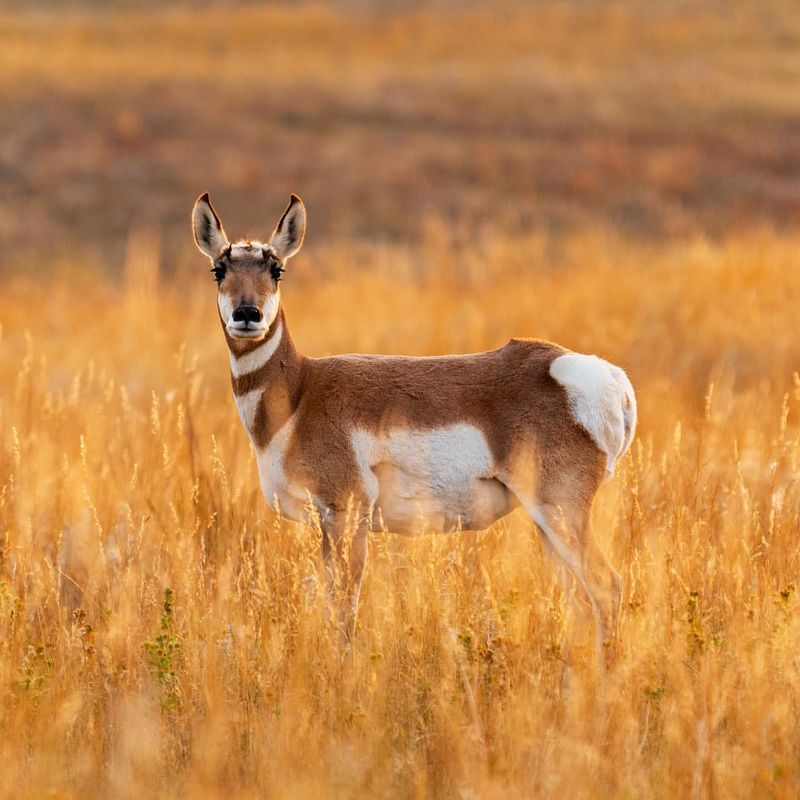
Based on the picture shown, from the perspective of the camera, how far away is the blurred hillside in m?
29.2

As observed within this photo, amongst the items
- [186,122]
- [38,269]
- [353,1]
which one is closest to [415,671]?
[38,269]

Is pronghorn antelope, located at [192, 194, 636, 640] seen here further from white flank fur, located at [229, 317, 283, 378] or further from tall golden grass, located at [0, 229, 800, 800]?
tall golden grass, located at [0, 229, 800, 800]

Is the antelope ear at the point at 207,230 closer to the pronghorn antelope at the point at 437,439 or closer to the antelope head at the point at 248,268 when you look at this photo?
the antelope head at the point at 248,268

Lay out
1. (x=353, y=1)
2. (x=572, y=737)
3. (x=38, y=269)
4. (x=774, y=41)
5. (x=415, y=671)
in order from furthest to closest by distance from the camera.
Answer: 1. (x=353, y=1)
2. (x=774, y=41)
3. (x=38, y=269)
4. (x=415, y=671)
5. (x=572, y=737)

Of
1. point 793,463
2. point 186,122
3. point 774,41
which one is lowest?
point 793,463

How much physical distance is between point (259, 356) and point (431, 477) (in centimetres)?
95

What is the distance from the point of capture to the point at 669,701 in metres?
4.96

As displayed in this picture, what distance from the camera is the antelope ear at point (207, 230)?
5820mm

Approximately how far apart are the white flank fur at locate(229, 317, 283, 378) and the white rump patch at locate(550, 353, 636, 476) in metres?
1.22

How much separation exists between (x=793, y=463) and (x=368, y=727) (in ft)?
8.96

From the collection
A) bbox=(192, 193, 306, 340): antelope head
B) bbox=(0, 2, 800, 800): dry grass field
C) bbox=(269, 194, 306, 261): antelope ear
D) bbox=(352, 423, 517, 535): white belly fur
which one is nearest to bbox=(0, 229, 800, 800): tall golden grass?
bbox=(0, 2, 800, 800): dry grass field

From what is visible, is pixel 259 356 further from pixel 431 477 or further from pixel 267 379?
pixel 431 477

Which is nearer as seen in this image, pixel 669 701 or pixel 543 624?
pixel 669 701

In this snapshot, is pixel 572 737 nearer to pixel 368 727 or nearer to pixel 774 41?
pixel 368 727
